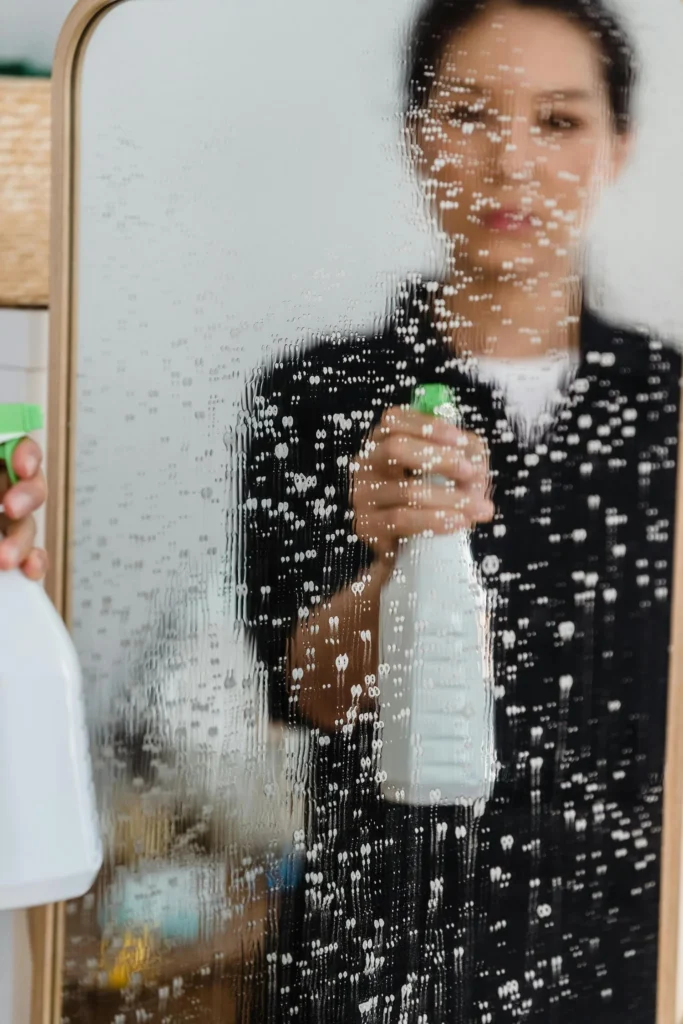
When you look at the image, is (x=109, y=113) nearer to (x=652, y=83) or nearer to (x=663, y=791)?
(x=652, y=83)

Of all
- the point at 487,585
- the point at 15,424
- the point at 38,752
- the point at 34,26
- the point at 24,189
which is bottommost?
the point at 38,752

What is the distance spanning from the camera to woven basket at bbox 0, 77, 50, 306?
609 millimetres

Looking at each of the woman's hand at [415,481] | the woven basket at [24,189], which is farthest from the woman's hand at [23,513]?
the woman's hand at [415,481]

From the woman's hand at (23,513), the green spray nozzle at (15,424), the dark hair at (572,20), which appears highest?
the dark hair at (572,20)

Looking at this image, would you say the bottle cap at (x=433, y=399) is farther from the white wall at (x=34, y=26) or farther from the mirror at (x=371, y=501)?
the white wall at (x=34, y=26)

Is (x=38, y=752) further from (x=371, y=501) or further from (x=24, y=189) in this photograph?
(x=24, y=189)

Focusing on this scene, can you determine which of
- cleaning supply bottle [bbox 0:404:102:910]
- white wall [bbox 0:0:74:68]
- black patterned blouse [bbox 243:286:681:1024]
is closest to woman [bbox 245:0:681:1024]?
black patterned blouse [bbox 243:286:681:1024]

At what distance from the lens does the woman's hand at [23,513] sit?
1.86 ft

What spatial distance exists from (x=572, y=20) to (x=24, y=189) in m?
0.40

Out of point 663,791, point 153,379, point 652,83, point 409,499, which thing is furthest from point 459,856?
point 652,83

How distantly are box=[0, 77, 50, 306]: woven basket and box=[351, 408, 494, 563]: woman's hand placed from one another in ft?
0.84

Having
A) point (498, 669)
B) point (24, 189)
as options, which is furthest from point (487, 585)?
point (24, 189)

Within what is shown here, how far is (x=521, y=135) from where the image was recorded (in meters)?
0.60

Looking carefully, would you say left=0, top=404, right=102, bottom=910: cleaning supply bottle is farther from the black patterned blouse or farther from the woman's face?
the woman's face
